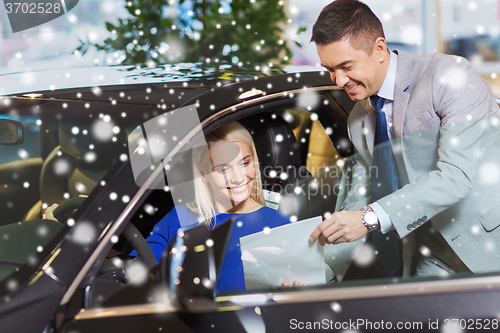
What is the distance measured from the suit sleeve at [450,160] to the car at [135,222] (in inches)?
10.5

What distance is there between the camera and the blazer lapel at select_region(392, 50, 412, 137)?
1500mm

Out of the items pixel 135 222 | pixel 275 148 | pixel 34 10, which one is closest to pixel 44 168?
pixel 135 222

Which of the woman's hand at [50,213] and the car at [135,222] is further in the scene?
the woman's hand at [50,213]

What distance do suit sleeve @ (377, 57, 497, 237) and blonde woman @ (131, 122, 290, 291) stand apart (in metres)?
0.50

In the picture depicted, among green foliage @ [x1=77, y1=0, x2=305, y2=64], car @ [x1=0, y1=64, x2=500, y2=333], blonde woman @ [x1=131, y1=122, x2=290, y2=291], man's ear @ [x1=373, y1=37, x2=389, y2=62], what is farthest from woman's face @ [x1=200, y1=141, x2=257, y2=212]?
green foliage @ [x1=77, y1=0, x2=305, y2=64]

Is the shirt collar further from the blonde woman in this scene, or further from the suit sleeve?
the blonde woman

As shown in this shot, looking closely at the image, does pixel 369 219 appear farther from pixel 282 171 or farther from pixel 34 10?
pixel 34 10

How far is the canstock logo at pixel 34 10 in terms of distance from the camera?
3.67m

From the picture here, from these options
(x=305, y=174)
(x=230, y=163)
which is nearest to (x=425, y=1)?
(x=305, y=174)

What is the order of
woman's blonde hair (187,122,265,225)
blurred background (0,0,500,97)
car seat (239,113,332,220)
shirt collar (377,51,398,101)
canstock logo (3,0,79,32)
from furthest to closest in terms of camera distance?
blurred background (0,0,500,97), canstock logo (3,0,79,32), car seat (239,113,332,220), shirt collar (377,51,398,101), woman's blonde hair (187,122,265,225)

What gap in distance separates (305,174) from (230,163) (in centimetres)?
50

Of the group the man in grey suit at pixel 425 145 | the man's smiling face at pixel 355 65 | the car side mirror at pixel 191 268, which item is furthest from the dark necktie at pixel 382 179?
the car side mirror at pixel 191 268

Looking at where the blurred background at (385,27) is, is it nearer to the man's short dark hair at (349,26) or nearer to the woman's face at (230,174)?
the man's short dark hair at (349,26)

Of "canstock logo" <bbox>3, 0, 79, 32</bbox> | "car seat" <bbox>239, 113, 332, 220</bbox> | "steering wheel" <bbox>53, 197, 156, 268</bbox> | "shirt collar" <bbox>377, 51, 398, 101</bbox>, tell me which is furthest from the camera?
"canstock logo" <bbox>3, 0, 79, 32</bbox>
